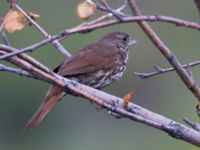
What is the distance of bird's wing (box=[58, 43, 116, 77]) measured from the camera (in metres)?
5.92

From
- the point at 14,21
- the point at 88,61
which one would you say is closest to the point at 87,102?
the point at 88,61

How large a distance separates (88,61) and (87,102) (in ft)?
26.3

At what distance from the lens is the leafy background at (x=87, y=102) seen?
13.4 metres

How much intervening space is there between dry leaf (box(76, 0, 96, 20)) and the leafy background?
8.00 m

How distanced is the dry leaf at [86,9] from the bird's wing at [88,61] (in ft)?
6.90

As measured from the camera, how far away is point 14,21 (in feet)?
12.6

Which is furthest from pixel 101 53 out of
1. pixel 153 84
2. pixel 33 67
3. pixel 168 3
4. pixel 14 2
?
pixel 168 3

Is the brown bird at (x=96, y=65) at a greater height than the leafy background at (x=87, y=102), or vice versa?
the leafy background at (x=87, y=102)

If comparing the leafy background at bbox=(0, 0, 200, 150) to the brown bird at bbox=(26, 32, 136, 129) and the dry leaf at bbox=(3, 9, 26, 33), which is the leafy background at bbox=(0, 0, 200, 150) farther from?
the dry leaf at bbox=(3, 9, 26, 33)

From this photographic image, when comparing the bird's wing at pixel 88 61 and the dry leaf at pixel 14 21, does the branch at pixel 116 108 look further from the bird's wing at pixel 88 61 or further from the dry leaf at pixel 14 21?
the bird's wing at pixel 88 61

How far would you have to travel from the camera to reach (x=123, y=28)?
50.8 feet

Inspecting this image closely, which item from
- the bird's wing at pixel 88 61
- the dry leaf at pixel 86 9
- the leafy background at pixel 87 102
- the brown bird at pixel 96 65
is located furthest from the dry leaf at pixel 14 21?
the leafy background at pixel 87 102

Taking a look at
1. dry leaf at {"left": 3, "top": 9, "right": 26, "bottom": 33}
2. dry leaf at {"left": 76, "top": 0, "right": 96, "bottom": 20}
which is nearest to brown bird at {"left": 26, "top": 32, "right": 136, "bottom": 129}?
dry leaf at {"left": 3, "top": 9, "right": 26, "bottom": 33}

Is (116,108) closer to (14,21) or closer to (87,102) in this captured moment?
(14,21)
